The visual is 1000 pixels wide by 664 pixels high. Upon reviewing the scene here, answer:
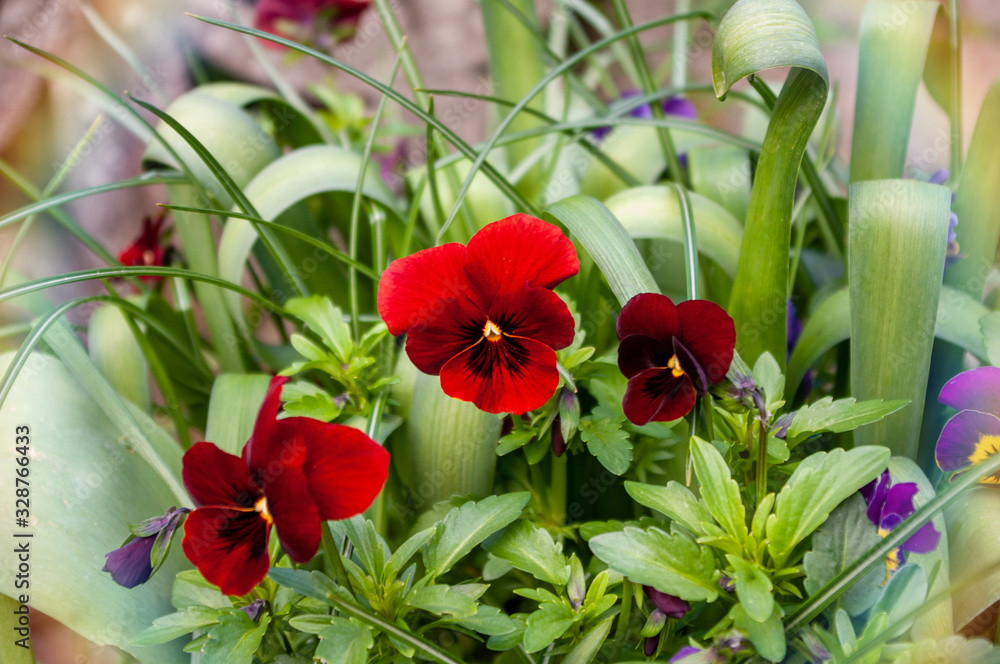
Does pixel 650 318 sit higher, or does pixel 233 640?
pixel 650 318

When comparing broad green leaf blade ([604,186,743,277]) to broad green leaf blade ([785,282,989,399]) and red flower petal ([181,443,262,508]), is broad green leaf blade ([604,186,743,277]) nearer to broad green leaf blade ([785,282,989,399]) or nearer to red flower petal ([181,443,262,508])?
broad green leaf blade ([785,282,989,399])

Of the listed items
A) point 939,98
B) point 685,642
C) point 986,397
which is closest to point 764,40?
point 986,397

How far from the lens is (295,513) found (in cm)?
43

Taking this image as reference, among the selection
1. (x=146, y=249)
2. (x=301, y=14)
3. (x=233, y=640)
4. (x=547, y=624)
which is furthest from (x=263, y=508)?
(x=301, y=14)

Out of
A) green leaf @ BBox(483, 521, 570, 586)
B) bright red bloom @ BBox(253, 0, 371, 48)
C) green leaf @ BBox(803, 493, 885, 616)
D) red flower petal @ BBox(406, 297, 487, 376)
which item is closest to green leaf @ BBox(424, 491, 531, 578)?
green leaf @ BBox(483, 521, 570, 586)

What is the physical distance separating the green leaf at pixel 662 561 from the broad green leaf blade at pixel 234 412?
1.48ft

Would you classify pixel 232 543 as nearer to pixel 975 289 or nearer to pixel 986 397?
pixel 986 397

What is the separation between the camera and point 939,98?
1034mm

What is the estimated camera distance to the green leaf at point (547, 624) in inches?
19.8

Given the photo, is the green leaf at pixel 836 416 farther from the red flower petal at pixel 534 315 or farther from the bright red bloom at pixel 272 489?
the bright red bloom at pixel 272 489

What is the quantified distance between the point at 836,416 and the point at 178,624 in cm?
58

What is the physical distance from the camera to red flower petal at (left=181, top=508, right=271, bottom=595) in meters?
0.44

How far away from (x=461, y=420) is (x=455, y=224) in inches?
16.5

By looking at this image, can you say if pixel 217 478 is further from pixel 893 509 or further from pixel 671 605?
pixel 893 509
